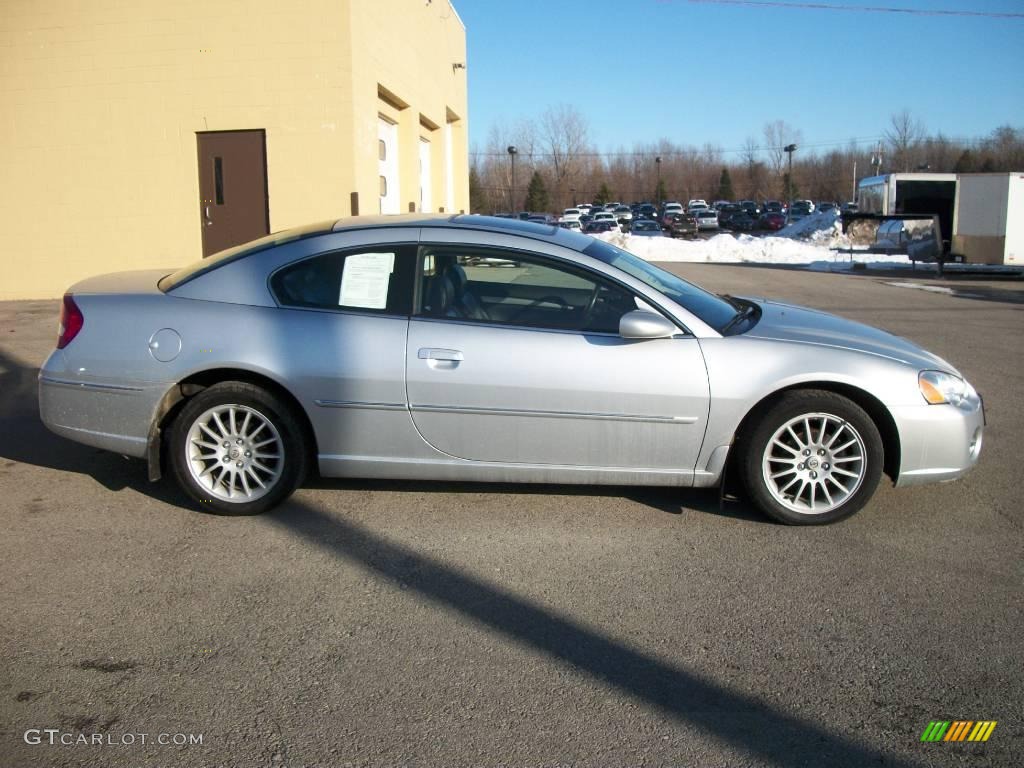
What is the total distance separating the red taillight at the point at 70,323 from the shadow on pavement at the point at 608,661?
157 centimetres

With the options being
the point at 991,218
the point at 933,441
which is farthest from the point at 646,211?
the point at 933,441

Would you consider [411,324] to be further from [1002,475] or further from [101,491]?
[1002,475]

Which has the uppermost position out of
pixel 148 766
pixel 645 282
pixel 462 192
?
pixel 462 192

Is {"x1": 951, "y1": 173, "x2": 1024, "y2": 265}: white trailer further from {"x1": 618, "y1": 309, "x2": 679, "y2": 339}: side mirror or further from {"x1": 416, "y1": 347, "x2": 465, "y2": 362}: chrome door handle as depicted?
{"x1": 416, "y1": 347, "x2": 465, "y2": 362}: chrome door handle

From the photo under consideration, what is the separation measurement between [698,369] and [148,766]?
3015 millimetres

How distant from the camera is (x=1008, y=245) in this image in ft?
77.3

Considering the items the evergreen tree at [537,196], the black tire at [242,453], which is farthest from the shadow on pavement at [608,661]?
the evergreen tree at [537,196]

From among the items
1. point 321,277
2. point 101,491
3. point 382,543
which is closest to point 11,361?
→ point 101,491

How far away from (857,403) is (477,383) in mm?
1987

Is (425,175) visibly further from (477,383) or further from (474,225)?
(477,383)

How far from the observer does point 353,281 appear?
4836mm

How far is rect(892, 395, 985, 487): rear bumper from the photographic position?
15.1 feet

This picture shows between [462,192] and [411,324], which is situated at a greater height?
[462,192]

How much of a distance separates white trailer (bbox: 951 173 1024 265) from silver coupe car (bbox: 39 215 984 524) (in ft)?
71.3
